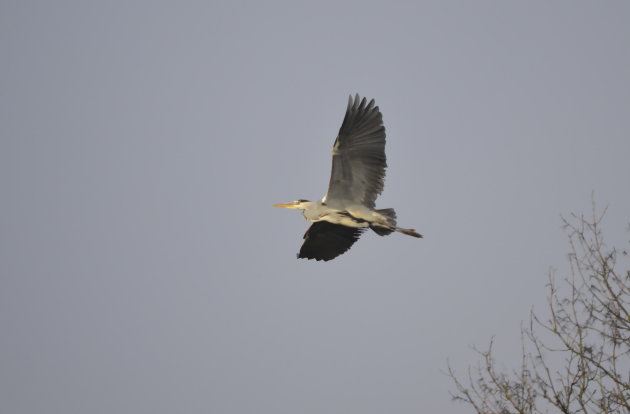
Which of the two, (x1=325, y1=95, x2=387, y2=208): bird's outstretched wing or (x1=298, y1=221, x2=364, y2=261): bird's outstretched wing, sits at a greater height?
(x1=325, y1=95, x2=387, y2=208): bird's outstretched wing

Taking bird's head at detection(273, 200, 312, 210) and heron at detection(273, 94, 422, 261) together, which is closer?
heron at detection(273, 94, 422, 261)

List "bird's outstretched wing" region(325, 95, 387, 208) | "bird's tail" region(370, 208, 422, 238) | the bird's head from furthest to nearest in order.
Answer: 1. the bird's head
2. "bird's tail" region(370, 208, 422, 238)
3. "bird's outstretched wing" region(325, 95, 387, 208)

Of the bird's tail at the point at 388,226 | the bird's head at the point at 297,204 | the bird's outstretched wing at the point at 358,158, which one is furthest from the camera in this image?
the bird's head at the point at 297,204

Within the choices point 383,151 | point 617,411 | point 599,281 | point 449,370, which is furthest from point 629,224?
point 383,151

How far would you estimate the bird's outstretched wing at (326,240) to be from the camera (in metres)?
13.0

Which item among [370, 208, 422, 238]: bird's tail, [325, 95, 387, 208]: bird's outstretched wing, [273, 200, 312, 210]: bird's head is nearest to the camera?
[325, 95, 387, 208]: bird's outstretched wing

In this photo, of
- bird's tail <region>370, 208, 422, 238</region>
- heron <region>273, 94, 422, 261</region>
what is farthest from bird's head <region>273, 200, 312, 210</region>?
bird's tail <region>370, 208, 422, 238</region>

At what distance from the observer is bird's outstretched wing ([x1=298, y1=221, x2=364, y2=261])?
13.0m

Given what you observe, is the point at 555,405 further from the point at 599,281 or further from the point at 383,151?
the point at 383,151

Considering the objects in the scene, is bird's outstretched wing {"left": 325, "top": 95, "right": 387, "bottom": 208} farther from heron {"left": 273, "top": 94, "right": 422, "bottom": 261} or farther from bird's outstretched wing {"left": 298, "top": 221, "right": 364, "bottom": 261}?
bird's outstretched wing {"left": 298, "top": 221, "right": 364, "bottom": 261}

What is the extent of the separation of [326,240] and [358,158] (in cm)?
244

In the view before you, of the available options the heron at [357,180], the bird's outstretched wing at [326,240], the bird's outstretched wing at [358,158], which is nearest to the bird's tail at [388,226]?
the heron at [357,180]

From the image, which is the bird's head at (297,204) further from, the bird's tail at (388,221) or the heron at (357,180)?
the bird's tail at (388,221)

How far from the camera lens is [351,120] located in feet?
36.3
